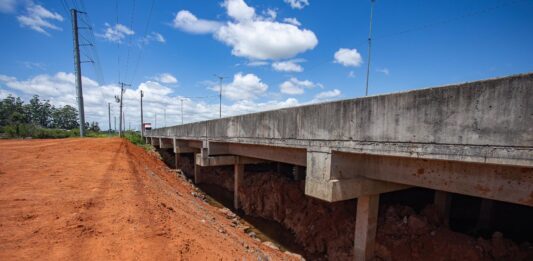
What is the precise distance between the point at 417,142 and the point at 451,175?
101 cm

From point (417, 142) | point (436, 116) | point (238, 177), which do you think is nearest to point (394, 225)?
point (417, 142)

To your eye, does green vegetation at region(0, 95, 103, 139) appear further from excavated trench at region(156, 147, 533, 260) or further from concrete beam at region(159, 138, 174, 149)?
excavated trench at region(156, 147, 533, 260)

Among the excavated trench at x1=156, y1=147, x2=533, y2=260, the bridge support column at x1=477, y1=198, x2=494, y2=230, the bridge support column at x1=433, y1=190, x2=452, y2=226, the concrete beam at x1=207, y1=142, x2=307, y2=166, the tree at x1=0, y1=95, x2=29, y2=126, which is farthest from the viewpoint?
the tree at x1=0, y1=95, x2=29, y2=126

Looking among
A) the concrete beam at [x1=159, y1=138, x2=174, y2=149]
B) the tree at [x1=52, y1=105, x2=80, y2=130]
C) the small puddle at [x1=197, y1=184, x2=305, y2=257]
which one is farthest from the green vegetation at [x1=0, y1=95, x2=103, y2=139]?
the small puddle at [x1=197, y1=184, x2=305, y2=257]

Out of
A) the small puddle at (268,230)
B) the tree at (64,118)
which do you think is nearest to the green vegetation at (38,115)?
the tree at (64,118)

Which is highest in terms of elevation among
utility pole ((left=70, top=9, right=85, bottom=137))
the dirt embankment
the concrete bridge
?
utility pole ((left=70, top=9, right=85, bottom=137))

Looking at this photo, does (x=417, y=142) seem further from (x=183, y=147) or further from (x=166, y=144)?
(x=166, y=144)

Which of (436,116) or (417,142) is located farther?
(417,142)

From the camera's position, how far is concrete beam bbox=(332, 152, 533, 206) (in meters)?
3.74

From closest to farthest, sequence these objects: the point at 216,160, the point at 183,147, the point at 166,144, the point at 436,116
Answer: the point at 436,116 → the point at 216,160 → the point at 183,147 → the point at 166,144

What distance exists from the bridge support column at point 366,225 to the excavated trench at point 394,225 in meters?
1.17

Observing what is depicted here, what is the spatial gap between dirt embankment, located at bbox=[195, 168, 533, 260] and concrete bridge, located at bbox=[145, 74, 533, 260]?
1.24 m

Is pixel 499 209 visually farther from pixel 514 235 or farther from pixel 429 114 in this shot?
pixel 429 114

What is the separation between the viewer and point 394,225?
7.46 meters
